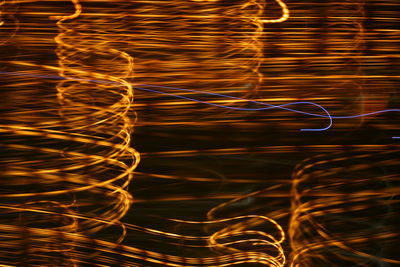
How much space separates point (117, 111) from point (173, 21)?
157 mm

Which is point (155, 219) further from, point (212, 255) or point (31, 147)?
point (31, 147)

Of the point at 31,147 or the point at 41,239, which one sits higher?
the point at 31,147

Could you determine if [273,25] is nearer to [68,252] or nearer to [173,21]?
[173,21]

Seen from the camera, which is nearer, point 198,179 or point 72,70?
point 72,70

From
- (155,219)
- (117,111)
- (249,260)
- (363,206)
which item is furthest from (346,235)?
(117,111)

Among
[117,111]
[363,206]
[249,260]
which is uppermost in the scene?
[117,111]

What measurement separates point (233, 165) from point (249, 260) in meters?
0.16

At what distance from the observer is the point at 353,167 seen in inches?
31.9

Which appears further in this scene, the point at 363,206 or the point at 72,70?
the point at 363,206

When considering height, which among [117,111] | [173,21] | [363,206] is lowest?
[363,206]

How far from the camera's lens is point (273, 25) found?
2.52 feet

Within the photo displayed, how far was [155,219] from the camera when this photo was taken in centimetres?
80

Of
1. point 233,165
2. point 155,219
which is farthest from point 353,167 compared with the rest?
point 155,219

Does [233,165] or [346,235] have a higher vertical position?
[233,165]
